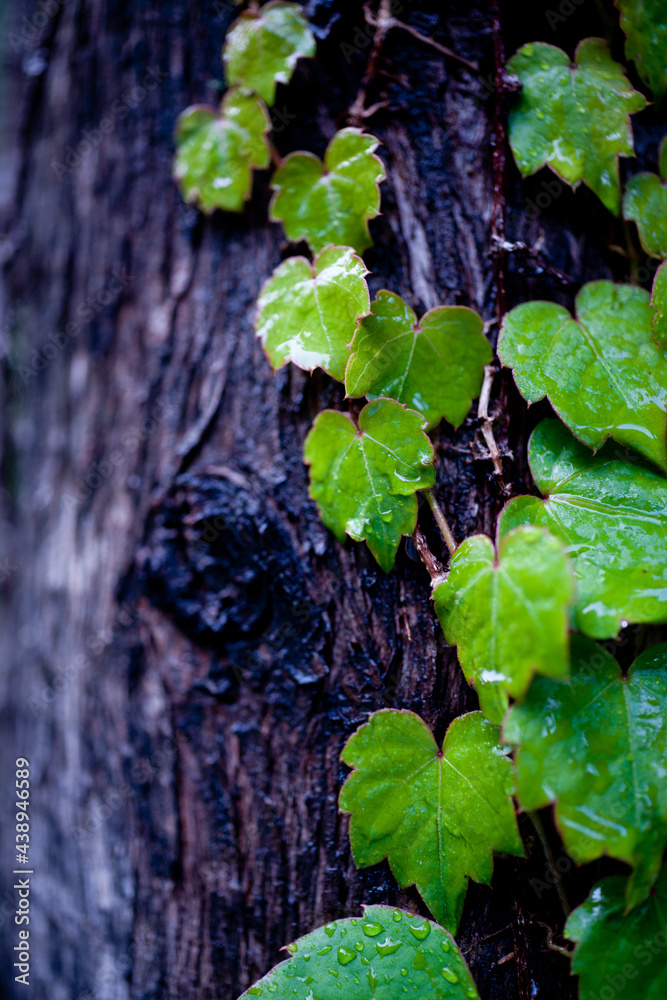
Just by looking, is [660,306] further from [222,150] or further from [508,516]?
[222,150]

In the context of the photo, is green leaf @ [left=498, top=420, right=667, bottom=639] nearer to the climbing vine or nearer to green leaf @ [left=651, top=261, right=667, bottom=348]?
the climbing vine

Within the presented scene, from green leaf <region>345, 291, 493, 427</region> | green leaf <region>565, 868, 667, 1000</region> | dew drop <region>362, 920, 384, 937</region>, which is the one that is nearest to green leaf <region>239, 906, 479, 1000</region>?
dew drop <region>362, 920, 384, 937</region>

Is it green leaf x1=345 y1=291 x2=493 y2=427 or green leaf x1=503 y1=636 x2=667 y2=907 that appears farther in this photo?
green leaf x1=345 y1=291 x2=493 y2=427

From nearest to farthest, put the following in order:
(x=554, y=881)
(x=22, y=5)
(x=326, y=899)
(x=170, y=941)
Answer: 1. (x=554, y=881)
2. (x=326, y=899)
3. (x=170, y=941)
4. (x=22, y=5)

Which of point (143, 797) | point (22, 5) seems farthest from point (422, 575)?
point (22, 5)

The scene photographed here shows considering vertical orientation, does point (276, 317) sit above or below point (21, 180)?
below

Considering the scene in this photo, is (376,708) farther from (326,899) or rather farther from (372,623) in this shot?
(326,899)
